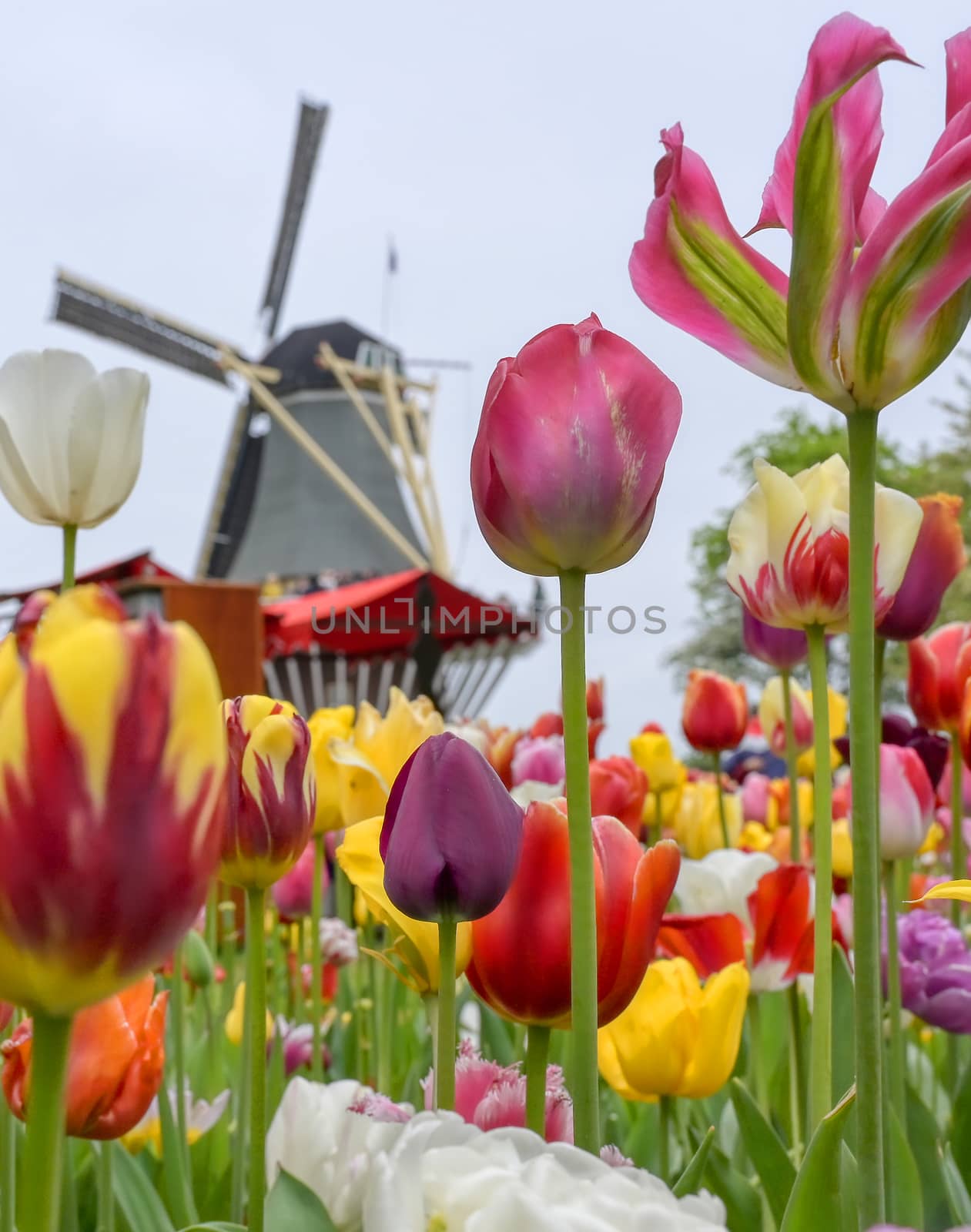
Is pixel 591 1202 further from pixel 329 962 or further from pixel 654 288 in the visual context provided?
pixel 329 962

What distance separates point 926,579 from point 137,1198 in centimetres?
81

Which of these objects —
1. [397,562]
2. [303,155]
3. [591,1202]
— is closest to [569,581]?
[591,1202]

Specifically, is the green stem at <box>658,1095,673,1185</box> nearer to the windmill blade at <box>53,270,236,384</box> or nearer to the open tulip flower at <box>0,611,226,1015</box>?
the open tulip flower at <box>0,611,226,1015</box>

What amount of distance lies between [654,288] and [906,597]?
56 centimetres

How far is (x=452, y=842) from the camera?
52cm

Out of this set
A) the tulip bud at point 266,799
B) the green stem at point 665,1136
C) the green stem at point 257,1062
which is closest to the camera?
the green stem at point 257,1062

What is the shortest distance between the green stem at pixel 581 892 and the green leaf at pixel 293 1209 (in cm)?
13

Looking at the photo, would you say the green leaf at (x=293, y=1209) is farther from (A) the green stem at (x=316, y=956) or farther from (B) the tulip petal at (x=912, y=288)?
(A) the green stem at (x=316, y=956)

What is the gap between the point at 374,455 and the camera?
61.4 ft

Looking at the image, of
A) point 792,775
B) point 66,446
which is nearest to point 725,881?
point 792,775

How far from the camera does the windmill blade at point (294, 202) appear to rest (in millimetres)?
18906

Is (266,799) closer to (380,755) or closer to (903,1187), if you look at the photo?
(380,755)

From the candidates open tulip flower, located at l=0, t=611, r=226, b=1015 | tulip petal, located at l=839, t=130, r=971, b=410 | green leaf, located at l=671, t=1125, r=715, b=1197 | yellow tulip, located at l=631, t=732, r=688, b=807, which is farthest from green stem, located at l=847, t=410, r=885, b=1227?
yellow tulip, located at l=631, t=732, r=688, b=807

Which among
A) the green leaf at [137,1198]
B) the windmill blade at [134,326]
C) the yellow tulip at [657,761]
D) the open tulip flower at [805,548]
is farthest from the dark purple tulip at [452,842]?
the windmill blade at [134,326]
